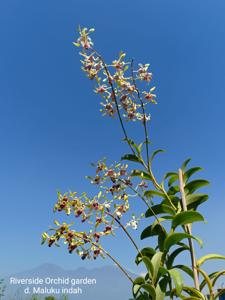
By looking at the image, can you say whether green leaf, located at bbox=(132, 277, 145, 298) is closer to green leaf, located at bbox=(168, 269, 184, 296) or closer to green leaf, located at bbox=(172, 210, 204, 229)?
green leaf, located at bbox=(168, 269, 184, 296)

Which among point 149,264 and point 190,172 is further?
point 190,172

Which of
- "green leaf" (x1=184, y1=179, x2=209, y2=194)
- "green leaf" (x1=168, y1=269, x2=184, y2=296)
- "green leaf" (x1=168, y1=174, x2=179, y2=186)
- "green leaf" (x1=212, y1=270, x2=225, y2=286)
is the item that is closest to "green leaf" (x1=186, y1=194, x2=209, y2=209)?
"green leaf" (x1=184, y1=179, x2=209, y2=194)

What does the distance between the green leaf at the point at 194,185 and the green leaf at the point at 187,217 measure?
Answer: 15.2 inches

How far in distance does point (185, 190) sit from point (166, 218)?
0.77 ft

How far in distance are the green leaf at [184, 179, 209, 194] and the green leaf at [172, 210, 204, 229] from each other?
0.39 metres

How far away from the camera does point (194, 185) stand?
2.55 meters

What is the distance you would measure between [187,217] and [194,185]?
0.42 m

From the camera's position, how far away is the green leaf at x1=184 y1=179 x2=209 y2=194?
99.3 inches

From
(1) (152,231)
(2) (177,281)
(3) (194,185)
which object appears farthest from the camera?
(3) (194,185)

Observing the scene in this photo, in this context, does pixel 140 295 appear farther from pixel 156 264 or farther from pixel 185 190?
pixel 185 190

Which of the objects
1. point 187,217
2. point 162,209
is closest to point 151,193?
point 162,209

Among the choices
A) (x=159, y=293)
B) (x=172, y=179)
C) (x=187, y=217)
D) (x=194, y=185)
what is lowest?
(x=159, y=293)

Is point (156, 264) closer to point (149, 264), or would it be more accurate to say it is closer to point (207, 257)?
point (149, 264)

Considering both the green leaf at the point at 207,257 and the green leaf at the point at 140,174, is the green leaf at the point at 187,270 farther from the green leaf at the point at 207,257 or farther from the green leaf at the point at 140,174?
the green leaf at the point at 140,174
